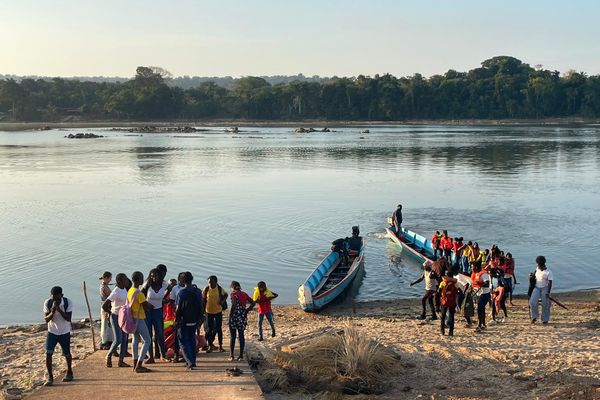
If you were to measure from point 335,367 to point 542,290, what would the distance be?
5.90 meters

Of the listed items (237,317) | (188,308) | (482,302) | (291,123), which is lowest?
(482,302)

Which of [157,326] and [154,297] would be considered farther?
[157,326]

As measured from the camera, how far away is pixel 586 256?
2489 centimetres

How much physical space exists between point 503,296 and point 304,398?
23.1 ft

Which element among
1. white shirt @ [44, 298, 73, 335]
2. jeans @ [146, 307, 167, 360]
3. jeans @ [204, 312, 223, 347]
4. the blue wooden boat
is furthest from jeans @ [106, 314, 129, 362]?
the blue wooden boat

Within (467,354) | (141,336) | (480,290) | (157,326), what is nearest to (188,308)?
(157,326)

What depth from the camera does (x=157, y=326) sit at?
10.3 metres

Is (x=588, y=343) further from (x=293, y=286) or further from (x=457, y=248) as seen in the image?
(x=293, y=286)

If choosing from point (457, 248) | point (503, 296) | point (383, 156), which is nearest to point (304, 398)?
point (503, 296)

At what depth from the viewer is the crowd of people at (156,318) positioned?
967 centimetres

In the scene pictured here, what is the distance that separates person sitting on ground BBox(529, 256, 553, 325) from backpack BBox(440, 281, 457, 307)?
242 cm

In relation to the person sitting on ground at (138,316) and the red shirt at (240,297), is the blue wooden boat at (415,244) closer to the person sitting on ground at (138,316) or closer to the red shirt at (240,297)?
the red shirt at (240,297)

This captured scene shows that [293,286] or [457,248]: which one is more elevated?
[457,248]

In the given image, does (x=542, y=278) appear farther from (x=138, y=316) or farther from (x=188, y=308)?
(x=138, y=316)
